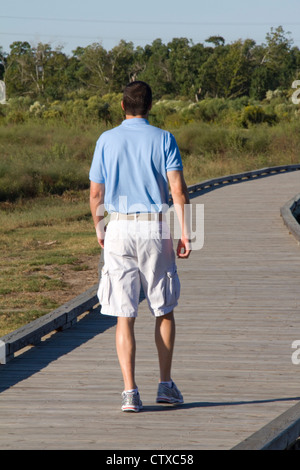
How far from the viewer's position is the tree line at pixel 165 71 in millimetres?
76062

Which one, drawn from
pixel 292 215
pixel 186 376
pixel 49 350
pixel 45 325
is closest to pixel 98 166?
pixel 186 376

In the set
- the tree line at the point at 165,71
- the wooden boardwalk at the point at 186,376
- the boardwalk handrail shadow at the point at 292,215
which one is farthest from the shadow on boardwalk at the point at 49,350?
the tree line at the point at 165,71

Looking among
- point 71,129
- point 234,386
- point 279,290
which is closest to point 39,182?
point 71,129

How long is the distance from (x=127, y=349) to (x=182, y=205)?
897 millimetres

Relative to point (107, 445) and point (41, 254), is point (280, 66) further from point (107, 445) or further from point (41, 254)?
point (107, 445)

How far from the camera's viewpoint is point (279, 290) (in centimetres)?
874

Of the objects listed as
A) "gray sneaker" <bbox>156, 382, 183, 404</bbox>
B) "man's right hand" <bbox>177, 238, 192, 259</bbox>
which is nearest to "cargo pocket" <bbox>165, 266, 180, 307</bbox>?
"man's right hand" <bbox>177, 238, 192, 259</bbox>

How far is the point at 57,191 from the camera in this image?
24.2 metres

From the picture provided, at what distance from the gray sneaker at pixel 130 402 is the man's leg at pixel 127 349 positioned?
0.13 ft

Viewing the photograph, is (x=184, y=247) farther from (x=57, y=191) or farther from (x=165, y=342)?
(x=57, y=191)

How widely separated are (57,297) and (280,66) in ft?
256

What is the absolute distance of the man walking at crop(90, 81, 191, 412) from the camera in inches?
179

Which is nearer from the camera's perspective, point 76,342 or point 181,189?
point 181,189

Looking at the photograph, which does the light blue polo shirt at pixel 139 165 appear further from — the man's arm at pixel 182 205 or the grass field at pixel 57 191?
the grass field at pixel 57 191
